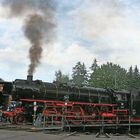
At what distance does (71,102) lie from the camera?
97.0 feet

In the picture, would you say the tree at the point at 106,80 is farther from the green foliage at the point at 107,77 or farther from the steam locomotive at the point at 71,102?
the steam locomotive at the point at 71,102

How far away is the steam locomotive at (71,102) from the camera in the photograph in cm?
2744

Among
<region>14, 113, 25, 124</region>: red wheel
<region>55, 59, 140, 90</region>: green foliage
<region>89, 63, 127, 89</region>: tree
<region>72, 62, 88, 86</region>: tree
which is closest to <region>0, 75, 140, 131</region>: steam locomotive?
<region>14, 113, 25, 124</region>: red wheel

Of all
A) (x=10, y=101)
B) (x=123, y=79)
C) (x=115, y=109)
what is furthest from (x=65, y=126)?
(x=123, y=79)

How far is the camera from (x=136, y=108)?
114 ft

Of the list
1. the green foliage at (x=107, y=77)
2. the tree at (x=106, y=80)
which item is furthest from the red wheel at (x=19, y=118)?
the tree at (x=106, y=80)

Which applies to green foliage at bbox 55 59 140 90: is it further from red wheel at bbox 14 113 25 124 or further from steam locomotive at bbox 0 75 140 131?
red wheel at bbox 14 113 25 124

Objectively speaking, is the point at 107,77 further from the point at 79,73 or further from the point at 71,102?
the point at 71,102

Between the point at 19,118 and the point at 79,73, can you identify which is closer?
the point at 19,118

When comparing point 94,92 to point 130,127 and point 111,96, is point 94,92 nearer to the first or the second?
point 111,96

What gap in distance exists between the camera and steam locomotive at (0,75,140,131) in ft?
90.0

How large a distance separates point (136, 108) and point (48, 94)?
1010 centimetres

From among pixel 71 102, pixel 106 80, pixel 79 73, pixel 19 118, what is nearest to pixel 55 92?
pixel 71 102

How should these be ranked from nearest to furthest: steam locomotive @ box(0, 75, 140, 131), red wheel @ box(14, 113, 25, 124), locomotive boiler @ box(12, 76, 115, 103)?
red wheel @ box(14, 113, 25, 124)
locomotive boiler @ box(12, 76, 115, 103)
steam locomotive @ box(0, 75, 140, 131)
